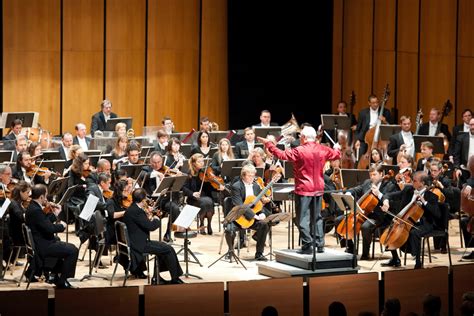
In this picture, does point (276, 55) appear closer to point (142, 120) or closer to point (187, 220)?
point (142, 120)

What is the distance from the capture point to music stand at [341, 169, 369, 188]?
11.6 meters

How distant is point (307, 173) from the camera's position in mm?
10000

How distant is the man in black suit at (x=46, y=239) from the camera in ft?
31.5

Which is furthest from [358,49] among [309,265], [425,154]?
[309,265]

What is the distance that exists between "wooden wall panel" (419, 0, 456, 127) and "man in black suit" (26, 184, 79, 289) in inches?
306

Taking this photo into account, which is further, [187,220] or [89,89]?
[89,89]

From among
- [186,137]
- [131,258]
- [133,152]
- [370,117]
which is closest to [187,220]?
[131,258]

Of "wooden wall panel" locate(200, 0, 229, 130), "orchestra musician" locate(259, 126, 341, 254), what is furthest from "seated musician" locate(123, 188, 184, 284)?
"wooden wall panel" locate(200, 0, 229, 130)

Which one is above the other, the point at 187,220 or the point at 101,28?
the point at 101,28

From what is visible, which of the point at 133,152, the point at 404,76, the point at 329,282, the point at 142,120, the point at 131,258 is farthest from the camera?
the point at 142,120

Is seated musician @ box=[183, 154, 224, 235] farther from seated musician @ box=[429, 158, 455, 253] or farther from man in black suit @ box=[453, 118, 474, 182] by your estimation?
man in black suit @ box=[453, 118, 474, 182]

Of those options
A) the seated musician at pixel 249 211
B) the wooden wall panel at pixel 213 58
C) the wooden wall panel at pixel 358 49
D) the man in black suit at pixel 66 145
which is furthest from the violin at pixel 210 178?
the wooden wall panel at pixel 358 49

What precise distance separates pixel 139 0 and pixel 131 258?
27.8 ft

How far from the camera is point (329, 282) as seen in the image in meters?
8.97
